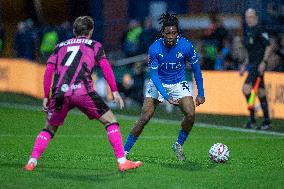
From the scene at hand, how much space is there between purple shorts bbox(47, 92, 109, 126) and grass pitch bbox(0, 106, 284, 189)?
742mm

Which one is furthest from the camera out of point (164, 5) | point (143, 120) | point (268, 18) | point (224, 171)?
point (164, 5)

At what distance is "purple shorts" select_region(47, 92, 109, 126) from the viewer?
1184 centimetres

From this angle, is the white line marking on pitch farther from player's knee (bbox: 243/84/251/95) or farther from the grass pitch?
player's knee (bbox: 243/84/251/95)

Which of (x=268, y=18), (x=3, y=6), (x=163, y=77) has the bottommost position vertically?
(x=3, y=6)

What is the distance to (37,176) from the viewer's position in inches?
458

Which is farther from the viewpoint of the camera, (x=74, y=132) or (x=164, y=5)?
(x=164, y=5)

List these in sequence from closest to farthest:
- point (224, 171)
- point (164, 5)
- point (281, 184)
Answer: point (281, 184) → point (224, 171) → point (164, 5)

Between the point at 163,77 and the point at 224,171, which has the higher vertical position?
the point at 163,77

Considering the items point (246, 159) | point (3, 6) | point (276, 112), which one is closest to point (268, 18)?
point (276, 112)

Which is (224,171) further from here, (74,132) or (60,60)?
(74,132)

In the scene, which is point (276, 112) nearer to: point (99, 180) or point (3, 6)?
point (99, 180)

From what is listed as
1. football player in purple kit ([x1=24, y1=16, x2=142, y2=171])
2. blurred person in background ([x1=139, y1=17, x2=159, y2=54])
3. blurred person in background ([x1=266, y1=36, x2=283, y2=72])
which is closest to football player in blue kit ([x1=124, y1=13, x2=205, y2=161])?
football player in purple kit ([x1=24, y1=16, x2=142, y2=171])

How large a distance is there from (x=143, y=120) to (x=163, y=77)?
0.71 meters

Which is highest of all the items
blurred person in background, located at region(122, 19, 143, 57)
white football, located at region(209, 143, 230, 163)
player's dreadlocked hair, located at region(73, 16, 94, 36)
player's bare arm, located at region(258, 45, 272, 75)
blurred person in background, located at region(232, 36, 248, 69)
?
player's dreadlocked hair, located at region(73, 16, 94, 36)
